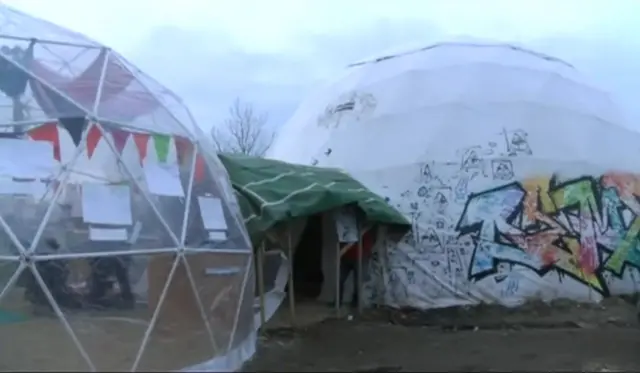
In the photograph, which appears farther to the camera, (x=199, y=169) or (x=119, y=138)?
(x=199, y=169)

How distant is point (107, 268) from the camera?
9.92 m

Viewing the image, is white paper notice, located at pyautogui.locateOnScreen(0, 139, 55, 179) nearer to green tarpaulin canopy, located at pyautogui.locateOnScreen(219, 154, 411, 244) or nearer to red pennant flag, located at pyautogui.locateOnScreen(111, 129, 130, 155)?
red pennant flag, located at pyautogui.locateOnScreen(111, 129, 130, 155)

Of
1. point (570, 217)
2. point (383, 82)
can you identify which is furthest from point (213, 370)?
point (383, 82)

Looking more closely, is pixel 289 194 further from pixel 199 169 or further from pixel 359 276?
pixel 199 169

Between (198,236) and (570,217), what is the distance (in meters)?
9.03

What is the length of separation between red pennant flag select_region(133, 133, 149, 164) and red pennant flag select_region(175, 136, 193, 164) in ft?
1.76

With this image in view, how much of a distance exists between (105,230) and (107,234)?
5 cm

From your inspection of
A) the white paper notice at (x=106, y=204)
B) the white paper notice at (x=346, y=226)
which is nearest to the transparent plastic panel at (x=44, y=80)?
the white paper notice at (x=106, y=204)

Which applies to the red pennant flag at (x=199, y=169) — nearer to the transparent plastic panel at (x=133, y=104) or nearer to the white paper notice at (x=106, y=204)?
the transparent plastic panel at (x=133, y=104)

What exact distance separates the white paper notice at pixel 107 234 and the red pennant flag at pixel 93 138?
1.01 metres

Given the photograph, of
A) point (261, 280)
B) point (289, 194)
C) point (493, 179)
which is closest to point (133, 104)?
point (261, 280)

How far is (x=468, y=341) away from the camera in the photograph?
1350cm

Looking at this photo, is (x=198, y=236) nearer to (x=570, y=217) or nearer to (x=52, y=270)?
(x=52, y=270)

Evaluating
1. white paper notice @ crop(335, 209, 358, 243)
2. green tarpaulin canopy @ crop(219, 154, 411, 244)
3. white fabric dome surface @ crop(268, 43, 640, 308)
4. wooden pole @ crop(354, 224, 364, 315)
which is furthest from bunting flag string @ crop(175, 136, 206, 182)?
white fabric dome surface @ crop(268, 43, 640, 308)
